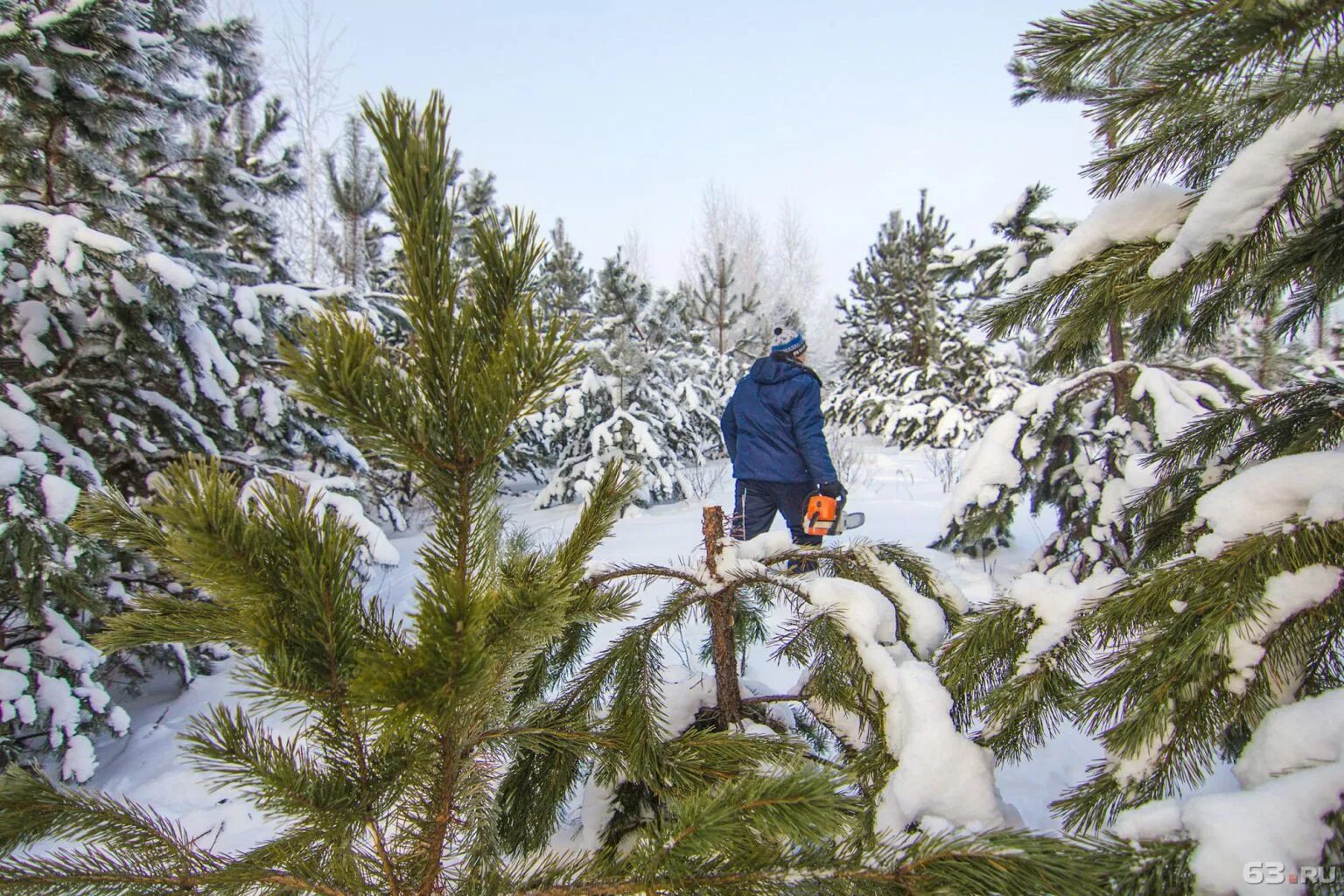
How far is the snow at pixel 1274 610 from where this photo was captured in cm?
84

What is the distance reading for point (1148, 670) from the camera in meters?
0.88

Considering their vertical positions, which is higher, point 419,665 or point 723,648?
point 419,665

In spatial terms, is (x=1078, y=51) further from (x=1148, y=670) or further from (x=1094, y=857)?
(x=1094, y=857)

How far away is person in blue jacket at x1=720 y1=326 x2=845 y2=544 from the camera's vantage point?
3.89m

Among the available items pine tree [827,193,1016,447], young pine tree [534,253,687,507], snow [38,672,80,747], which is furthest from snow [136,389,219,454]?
pine tree [827,193,1016,447]

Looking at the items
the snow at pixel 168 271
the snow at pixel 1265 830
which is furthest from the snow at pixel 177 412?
the snow at pixel 1265 830

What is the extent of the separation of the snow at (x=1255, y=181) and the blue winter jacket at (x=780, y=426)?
288cm

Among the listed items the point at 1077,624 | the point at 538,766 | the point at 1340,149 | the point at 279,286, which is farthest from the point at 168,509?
the point at 279,286

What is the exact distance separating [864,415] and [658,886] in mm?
15700

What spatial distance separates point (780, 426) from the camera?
4027 millimetres

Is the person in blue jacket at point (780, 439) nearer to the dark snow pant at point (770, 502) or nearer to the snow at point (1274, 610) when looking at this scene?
the dark snow pant at point (770, 502)

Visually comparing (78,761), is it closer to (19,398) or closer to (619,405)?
(19,398)

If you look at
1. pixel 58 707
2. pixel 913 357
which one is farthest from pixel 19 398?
pixel 913 357

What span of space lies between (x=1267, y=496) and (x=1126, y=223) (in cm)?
56
